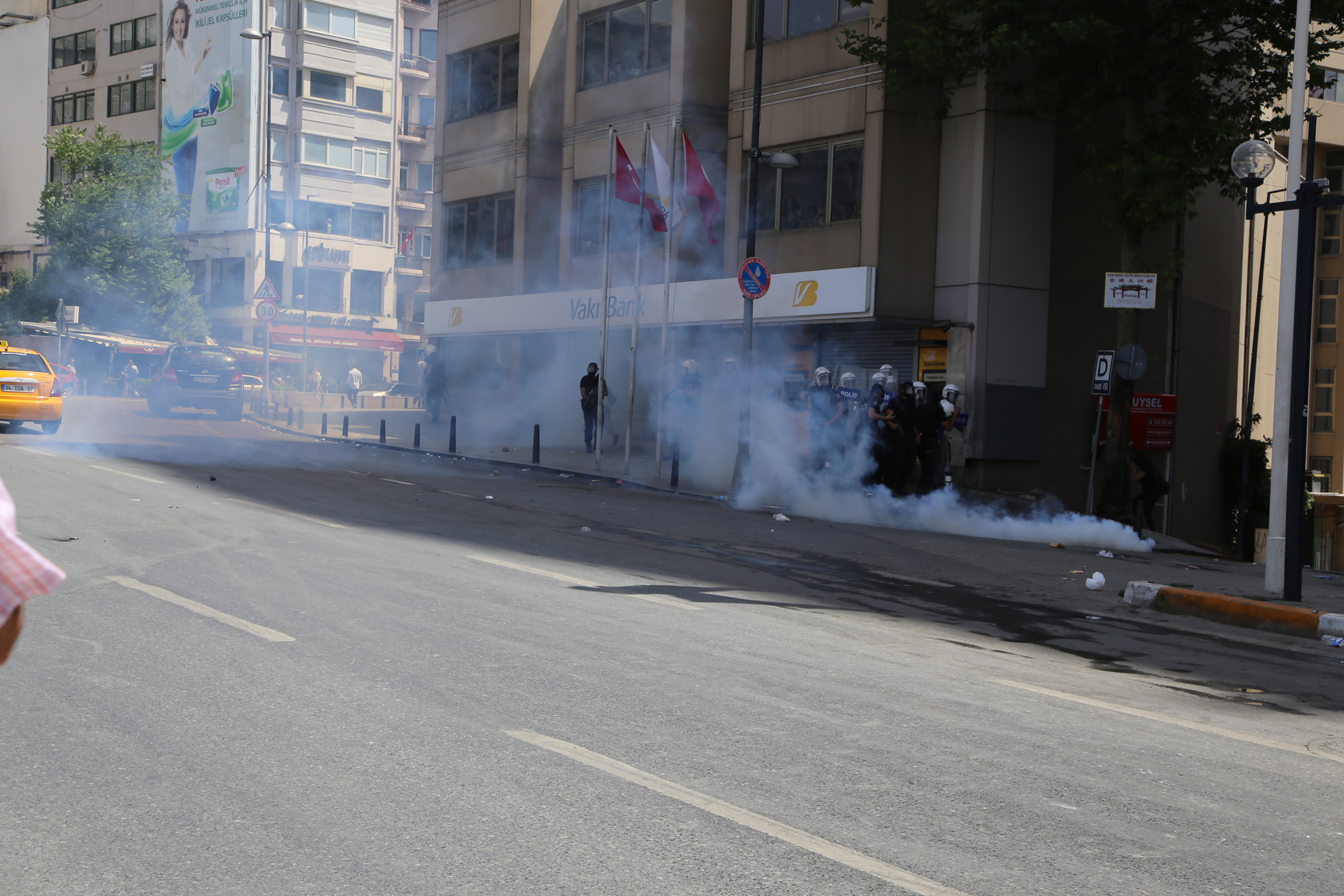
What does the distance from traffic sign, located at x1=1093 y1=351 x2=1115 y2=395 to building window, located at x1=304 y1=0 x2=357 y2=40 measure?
5133 cm

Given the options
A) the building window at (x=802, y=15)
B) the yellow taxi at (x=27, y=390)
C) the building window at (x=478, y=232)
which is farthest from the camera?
the building window at (x=478, y=232)

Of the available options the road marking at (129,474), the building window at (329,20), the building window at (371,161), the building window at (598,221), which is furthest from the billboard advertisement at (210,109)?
the road marking at (129,474)

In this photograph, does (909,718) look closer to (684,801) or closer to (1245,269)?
(684,801)

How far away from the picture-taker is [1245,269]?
94.7 feet

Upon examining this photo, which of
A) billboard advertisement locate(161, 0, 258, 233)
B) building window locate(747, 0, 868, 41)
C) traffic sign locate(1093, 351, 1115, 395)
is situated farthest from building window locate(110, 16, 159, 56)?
traffic sign locate(1093, 351, 1115, 395)

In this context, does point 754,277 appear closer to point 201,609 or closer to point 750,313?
point 750,313

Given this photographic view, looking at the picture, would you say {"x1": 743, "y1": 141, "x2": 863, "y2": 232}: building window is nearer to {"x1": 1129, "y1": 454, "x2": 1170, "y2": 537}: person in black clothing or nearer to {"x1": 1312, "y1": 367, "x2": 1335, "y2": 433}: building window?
{"x1": 1129, "y1": 454, "x2": 1170, "y2": 537}: person in black clothing

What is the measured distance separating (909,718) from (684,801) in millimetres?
1639

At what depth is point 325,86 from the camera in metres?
60.1

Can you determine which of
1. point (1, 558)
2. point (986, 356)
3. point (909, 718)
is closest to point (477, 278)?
point (986, 356)

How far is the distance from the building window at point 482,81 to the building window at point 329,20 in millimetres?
30151

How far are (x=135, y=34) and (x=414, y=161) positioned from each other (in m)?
16.0

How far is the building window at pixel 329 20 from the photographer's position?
193 feet

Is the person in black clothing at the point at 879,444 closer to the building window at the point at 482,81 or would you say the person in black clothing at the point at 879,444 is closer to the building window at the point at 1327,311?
the building window at the point at 482,81
